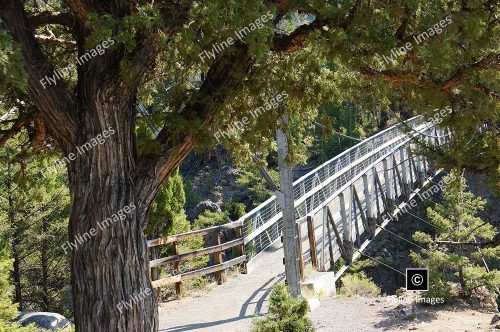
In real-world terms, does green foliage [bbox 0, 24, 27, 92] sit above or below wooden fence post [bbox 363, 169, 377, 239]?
above

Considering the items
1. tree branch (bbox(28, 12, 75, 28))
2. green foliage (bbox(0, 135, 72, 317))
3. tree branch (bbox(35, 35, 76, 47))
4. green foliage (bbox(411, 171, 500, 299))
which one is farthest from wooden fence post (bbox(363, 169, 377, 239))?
tree branch (bbox(28, 12, 75, 28))

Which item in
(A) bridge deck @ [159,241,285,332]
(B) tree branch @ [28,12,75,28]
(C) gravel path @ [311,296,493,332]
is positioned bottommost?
(C) gravel path @ [311,296,493,332]

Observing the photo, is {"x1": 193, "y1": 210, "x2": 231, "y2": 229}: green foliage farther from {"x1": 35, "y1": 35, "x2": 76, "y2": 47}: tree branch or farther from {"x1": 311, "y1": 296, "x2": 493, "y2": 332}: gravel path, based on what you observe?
{"x1": 35, "y1": 35, "x2": 76, "y2": 47}: tree branch

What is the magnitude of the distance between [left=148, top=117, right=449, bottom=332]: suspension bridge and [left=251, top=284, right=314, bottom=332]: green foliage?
6.08 ft

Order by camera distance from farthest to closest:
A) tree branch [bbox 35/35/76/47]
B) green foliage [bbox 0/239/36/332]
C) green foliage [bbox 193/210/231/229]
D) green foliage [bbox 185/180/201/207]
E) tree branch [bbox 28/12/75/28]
Result: green foliage [bbox 185/180/201/207] < green foliage [bbox 193/210/231/229] < green foliage [bbox 0/239/36/332] < tree branch [bbox 35/35/76/47] < tree branch [bbox 28/12/75/28]

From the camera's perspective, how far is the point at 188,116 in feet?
14.8

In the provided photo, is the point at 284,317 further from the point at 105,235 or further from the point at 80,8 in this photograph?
the point at 80,8

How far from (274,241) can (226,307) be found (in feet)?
12.9

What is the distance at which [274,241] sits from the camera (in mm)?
13156

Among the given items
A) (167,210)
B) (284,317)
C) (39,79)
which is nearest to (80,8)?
(39,79)

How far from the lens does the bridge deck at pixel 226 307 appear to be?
8.44 meters

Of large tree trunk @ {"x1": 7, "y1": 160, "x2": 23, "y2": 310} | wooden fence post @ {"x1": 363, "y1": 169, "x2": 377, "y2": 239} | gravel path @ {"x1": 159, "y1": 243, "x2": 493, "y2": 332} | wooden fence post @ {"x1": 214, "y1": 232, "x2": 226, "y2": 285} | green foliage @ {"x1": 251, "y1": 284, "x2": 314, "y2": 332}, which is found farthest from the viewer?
Answer: wooden fence post @ {"x1": 363, "y1": 169, "x2": 377, "y2": 239}

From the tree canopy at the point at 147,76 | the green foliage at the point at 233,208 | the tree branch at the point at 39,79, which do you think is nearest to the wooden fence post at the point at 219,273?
the tree canopy at the point at 147,76

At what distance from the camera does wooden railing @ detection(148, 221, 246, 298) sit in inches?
381
